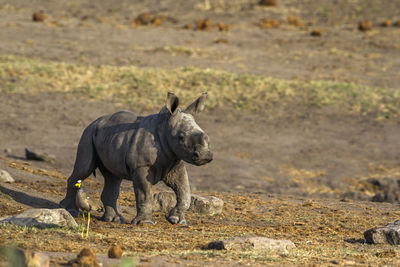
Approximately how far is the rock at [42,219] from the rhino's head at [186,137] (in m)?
1.82

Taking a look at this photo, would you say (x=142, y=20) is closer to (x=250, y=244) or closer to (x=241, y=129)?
(x=241, y=129)

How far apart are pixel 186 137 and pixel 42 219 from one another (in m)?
2.24

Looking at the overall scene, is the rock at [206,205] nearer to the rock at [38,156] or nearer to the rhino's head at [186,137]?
the rhino's head at [186,137]

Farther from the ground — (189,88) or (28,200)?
(28,200)

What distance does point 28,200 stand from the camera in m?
12.1

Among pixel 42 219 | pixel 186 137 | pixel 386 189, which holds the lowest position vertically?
pixel 386 189

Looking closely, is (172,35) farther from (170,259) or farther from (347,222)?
(170,259)

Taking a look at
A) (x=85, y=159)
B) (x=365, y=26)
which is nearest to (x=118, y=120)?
(x=85, y=159)

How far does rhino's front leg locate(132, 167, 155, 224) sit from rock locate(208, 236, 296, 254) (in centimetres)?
237

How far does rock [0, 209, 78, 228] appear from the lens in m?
9.21

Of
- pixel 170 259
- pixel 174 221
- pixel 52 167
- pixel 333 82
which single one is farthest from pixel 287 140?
pixel 170 259

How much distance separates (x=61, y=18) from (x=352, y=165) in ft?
72.9

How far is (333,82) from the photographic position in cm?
2964

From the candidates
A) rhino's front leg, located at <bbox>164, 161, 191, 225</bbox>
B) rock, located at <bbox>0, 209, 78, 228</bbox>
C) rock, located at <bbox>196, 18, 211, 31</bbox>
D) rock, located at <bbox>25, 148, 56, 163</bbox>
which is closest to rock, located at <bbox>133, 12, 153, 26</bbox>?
rock, located at <bbox>196, 18, 211, 31</bbox>
